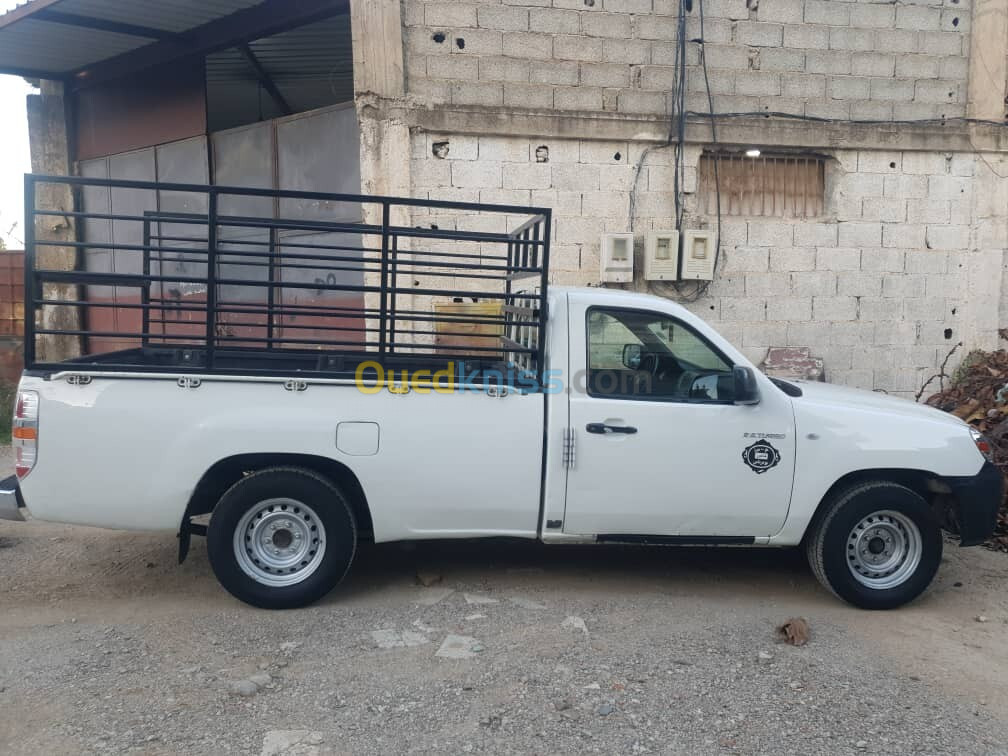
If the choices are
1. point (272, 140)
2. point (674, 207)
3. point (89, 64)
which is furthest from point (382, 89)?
point (89, 64)

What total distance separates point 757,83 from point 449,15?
3.08 m

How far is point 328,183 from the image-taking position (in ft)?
26.5

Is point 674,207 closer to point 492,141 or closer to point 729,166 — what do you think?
point 729,166

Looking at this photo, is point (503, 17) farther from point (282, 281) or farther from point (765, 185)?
point (282, 281)

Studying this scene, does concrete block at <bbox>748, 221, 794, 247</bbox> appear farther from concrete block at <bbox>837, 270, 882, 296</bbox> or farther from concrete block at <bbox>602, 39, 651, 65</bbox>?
concrete block at <bbox>602, 39, 651, 65</bbox>

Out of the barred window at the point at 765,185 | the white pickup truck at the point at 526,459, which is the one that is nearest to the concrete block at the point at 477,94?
the barred window at the point at 765,185

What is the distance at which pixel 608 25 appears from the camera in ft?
23.8

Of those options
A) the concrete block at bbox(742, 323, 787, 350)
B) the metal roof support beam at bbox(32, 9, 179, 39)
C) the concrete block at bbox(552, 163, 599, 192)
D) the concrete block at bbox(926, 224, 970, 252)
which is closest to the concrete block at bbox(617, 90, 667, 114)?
the concrete block at bbox(552, 163, 599, 192)

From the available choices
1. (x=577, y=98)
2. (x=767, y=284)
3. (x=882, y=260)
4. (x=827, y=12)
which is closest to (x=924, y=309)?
(x=882, y=260)

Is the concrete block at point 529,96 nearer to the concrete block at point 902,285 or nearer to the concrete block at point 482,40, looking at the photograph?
the concrete block at point 482,40

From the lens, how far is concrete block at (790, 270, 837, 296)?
7.59 metres

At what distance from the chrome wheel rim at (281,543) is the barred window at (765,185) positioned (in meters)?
5.29

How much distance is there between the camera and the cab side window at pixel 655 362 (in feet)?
13.4

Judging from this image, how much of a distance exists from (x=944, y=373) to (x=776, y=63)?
360 centimetres
